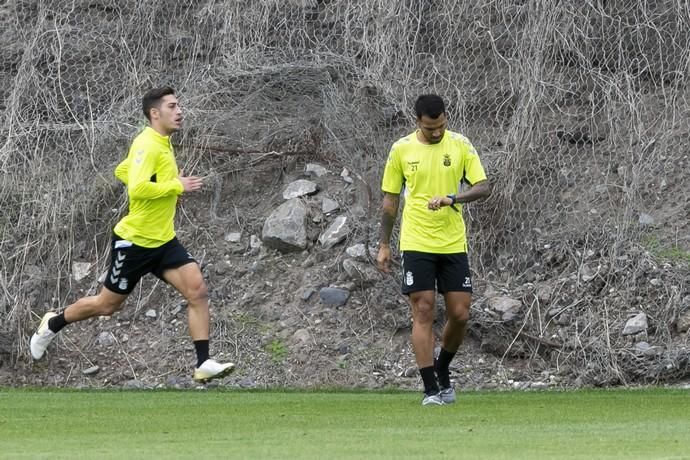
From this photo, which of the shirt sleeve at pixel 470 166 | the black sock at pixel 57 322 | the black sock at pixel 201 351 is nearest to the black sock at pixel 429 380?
the shirt sleeve at pixel 470 166

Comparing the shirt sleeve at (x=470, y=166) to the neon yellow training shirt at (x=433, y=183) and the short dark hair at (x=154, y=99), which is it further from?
the short dark hair at (x=154, y=99)

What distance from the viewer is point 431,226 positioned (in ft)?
35.4

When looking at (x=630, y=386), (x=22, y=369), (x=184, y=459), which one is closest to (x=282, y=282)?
(x=22, y=369)

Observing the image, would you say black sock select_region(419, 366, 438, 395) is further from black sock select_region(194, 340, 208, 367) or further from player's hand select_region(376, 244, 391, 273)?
black sock select_region(194, 340, 208, 367)

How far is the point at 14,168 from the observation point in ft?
51.6

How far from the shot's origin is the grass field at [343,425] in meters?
7.80

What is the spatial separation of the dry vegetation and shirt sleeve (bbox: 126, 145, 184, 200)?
3.71 meters

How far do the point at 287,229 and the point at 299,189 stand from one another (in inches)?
25.6

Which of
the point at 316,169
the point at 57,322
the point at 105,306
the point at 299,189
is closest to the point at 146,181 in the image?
the point at 105,306

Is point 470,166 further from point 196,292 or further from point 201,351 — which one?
point 201,351

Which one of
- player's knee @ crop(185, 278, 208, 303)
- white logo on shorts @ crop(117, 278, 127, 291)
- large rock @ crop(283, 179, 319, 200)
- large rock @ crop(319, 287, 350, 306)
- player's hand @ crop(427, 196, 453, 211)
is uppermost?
player's hand @ crop(427, 196, 453, 211)

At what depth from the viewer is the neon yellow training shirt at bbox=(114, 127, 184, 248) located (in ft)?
36.2

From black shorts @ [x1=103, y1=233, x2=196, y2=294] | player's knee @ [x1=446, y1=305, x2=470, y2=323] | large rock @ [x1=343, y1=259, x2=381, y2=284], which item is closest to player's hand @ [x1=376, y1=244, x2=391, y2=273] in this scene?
player's knee @ [x1=446, y1=305, x2=470, y2=323]

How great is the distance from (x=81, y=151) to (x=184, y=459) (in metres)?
8.89
